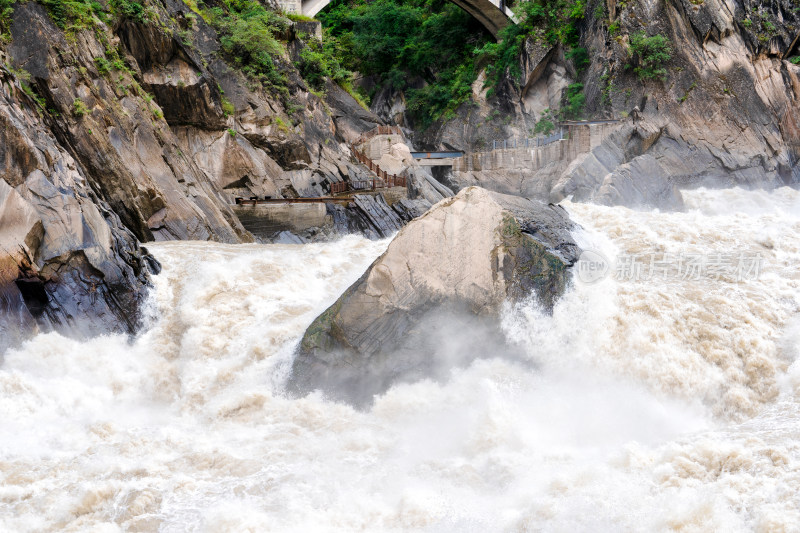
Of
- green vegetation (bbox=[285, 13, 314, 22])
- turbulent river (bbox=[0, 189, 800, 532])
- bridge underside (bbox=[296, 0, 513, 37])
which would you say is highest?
bridge underside (bbox=[296, 0, 513, 37])

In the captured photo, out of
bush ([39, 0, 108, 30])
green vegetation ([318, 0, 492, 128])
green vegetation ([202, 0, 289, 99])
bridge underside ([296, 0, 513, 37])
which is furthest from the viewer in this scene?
green vegetation ([318, 0, 492, 128])

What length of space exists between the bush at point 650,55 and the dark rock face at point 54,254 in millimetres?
26615

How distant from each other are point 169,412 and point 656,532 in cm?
663

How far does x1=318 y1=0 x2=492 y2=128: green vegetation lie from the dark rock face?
28.7 meters

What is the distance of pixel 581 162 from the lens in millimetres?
28203

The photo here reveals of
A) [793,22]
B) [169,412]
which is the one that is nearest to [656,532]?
[169,412]

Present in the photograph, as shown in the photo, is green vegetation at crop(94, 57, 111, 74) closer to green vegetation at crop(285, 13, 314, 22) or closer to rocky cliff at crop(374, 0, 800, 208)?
green vegetation at crop(285, 13, 314, 22)

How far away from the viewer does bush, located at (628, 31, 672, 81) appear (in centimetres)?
3042

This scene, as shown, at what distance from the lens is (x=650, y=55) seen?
30.5m

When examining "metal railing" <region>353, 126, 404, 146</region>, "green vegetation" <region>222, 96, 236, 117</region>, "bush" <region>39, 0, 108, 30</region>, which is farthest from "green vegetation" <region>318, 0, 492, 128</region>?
"bush" <region>39, 0, 108, 30</region>

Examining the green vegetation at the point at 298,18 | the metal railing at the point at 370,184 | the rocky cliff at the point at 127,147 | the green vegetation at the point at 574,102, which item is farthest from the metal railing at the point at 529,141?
the green vegetation at the point at 298,18

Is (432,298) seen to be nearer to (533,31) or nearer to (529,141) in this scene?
(529,141)

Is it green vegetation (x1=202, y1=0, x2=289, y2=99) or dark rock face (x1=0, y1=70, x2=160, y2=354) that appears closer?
dark rock face (x1=0, y1=70, x2=160, y2=354)

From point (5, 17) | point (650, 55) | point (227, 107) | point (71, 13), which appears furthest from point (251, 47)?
point (650, 55)
